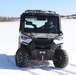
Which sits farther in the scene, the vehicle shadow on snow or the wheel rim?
the wheel rim

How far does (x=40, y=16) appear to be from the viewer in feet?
33.3

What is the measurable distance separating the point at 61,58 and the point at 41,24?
142 cm

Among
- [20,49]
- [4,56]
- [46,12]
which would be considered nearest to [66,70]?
[20,49]

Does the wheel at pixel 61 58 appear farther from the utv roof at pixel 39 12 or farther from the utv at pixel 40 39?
the utv roof at pixel 39 12

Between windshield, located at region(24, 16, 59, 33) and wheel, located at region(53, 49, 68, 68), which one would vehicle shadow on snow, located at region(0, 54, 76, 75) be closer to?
wheel, located at region(53, 49, 68, 68)

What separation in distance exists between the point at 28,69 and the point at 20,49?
74 centimetres

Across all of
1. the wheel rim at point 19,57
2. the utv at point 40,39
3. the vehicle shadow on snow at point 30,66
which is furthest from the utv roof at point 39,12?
the vehicle shadow on snow at point 30,66

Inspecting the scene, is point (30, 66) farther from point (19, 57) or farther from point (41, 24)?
point (41, 24)

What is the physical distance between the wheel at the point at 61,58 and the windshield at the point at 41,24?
81 cm

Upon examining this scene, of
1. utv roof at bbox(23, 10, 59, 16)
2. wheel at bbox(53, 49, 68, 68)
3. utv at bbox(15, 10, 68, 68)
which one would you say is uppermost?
utv roof at bbox(23, 10, 59, 16)

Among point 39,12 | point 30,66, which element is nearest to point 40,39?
point 30,66

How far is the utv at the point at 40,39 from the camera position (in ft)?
31.4

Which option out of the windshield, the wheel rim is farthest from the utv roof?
the wheel rim

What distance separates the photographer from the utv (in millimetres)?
9586
